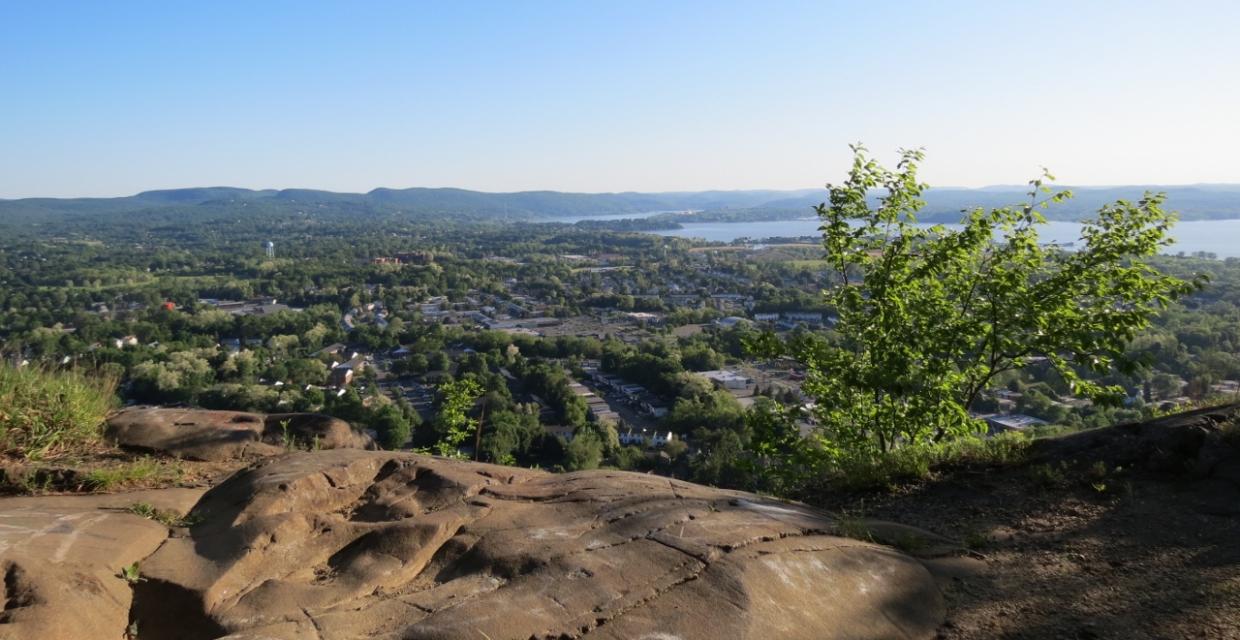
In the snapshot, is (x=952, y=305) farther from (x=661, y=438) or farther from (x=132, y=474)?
(x=661, y=438)

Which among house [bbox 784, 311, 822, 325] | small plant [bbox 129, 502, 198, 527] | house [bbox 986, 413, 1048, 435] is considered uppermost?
small plant [bbox 129, 502, 198, 527]

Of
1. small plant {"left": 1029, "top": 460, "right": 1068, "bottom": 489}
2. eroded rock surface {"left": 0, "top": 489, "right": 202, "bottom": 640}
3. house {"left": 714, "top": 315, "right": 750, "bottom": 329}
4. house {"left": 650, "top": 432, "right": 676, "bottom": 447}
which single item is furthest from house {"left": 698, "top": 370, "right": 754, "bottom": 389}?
eroded rock surface {"left": 0, "top": 489, "right": 202, "bottom": 640}

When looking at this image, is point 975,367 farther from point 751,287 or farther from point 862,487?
point 751,287

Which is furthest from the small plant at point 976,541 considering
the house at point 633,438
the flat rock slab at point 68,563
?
the house at point 633,438

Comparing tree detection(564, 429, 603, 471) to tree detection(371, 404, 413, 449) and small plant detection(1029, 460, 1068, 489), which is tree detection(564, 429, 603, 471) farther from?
small plant detection(1029, 460, 1068, 489)

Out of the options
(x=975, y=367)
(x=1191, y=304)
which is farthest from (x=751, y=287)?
(x=975, y=367)

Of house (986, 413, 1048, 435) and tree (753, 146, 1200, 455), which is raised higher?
tree (753, 146, 1200, 455)
